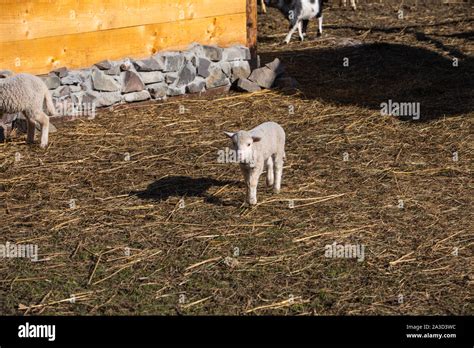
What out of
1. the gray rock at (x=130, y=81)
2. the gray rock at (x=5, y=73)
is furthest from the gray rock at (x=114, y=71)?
the gray rock at (x=5, y=73)

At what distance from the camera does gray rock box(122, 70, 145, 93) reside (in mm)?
A: 11430

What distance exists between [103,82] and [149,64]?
761 millimetres

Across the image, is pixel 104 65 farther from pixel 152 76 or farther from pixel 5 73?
pixel 5 73

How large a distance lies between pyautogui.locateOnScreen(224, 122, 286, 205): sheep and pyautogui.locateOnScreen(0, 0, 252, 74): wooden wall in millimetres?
3784

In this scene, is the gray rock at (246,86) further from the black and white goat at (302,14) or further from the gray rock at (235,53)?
the black and white goat at (302,14)

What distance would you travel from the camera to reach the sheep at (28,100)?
9.47 metres

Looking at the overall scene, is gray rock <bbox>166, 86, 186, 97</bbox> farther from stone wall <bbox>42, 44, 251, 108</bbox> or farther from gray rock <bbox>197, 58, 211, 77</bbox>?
gray rock <bbox>197, 58, 211, 77</bbox>

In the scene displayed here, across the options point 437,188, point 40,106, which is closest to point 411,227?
point 437,188

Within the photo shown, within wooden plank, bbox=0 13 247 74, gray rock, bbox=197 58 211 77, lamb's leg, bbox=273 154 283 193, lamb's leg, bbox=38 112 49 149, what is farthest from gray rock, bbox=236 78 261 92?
lamb's leg, bbox=273 154 283 193

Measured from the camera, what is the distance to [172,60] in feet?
39.0

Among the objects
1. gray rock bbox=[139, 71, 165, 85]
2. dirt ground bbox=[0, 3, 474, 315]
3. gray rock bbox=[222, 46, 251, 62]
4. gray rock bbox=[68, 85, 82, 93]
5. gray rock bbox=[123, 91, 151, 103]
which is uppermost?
gray rock bbox=[222, 46, 251, 62]

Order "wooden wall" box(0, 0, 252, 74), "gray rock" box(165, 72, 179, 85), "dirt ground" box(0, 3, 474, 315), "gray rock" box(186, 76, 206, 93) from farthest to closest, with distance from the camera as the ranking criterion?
"gray rock" box(186, 76, 206, 93), "gray rock" box(165, 72, 179, 85), "wooden wall" box(0, 0, 252, 74), "dirt ground" box(0, 3, 474, 315)

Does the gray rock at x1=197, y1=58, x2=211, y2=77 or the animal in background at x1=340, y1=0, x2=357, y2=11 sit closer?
the gray rock at x1=197, y1=58, x2=211, y2=77

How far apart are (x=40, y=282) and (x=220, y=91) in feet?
21.4
